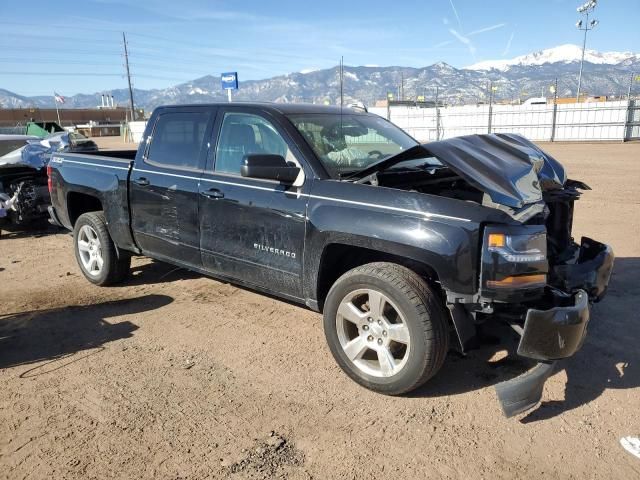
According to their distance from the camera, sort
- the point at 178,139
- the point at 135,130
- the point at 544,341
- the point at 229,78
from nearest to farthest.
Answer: the point at 544,341 → the point at 178,139 → the point at 229,78 → the point at 135,130

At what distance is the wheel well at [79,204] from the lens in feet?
18.9

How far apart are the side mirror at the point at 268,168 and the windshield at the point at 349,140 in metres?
0.31

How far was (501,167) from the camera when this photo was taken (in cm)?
330

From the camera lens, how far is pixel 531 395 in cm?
290

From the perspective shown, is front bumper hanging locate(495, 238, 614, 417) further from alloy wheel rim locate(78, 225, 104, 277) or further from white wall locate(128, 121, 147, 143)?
white wall locate(128, 121, 147, 143)

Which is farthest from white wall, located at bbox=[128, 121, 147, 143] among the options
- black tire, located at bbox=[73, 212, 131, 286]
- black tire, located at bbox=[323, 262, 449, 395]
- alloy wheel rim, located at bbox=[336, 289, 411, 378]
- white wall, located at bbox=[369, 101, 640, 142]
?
black tire, located at bbox=[323, 262, 449, 395]

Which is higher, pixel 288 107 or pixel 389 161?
pixel 288 107

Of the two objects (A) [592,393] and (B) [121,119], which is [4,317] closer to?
(A) [592,393]

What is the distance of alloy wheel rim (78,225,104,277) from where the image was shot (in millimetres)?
5484

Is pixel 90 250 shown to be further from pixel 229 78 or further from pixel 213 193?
pixel 229 78

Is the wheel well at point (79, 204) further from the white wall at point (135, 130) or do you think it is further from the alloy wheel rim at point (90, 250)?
the white wall at point (135, 130)

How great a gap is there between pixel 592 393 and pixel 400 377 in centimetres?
127

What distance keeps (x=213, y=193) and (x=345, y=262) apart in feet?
4.16

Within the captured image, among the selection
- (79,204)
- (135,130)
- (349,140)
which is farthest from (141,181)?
(135,130)
